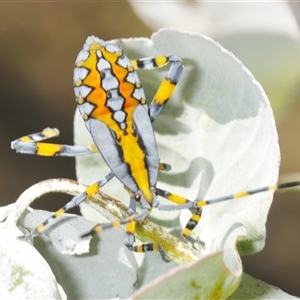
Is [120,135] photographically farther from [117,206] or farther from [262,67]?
[262,67]

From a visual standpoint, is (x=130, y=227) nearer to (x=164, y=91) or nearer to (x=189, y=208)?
(x=189, y=208)

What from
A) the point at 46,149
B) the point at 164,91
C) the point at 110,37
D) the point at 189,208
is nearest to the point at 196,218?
the point at 189,208

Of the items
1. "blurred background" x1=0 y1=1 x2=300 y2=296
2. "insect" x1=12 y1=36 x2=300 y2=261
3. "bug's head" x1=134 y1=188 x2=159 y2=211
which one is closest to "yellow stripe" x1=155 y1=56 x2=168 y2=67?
"insect" x1=12 y1=36 x2=300 y2=261

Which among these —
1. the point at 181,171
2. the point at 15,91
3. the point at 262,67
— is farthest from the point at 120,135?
the point at 15,91

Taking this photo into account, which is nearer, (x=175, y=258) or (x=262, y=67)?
(x=175, y=258)

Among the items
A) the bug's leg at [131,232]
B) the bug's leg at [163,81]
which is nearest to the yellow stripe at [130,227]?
the bug's leg at [131,232]

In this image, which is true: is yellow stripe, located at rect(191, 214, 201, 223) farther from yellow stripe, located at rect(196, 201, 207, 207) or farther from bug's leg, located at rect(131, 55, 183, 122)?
bug's leg, located at rect(131, 55, 183, 122)
